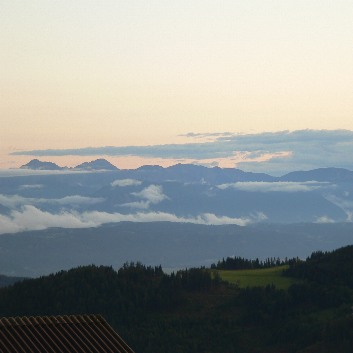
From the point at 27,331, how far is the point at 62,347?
1.70 meters

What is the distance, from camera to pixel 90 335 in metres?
43.5

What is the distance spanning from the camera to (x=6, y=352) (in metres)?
40.3

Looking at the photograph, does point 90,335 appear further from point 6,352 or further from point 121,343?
point 6,352

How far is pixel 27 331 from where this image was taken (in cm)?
4272

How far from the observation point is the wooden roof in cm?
4144

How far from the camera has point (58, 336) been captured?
1681 inches

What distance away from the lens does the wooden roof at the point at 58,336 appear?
41438mm

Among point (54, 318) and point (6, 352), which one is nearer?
point (6, 352)

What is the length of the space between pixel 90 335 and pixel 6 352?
4083 millimetres

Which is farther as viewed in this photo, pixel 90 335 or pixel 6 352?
pixel 90 335

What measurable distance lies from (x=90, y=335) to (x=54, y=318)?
1.48m

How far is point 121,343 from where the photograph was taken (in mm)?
43281

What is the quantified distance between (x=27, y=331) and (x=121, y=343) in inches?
135

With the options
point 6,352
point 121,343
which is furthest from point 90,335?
point 6,352
